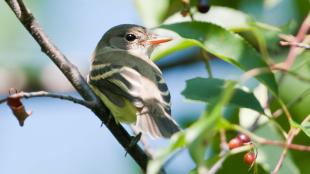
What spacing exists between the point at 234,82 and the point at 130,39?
392 cm

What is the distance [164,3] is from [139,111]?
0.59 m

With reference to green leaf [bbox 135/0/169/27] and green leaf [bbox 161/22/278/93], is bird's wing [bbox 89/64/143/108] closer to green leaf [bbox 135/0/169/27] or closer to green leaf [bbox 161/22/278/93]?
green leaf [bbox 135/0/169/27]

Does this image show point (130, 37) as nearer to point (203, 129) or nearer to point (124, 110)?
point (124, 110)

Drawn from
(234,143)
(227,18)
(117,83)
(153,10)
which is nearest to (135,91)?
(117,83)

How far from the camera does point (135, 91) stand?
4.18m

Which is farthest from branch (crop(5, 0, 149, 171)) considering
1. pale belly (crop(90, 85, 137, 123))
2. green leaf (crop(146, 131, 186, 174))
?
green leaf (crop(146, 131, 186, 174))

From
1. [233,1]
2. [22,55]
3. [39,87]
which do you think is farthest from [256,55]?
[22,55]

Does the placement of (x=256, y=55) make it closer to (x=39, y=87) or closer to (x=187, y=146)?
(x=187, y=146)

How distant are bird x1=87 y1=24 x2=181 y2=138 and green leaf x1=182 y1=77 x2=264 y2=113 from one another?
81 centimetres

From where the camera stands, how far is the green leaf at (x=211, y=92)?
2.85m

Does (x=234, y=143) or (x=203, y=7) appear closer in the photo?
(x=234, y=143)

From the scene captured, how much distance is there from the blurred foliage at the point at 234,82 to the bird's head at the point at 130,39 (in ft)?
2.22

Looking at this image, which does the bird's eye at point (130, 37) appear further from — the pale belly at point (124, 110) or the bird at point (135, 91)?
the pale belly at point (124, 110)

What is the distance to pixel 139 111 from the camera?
4.12 m
